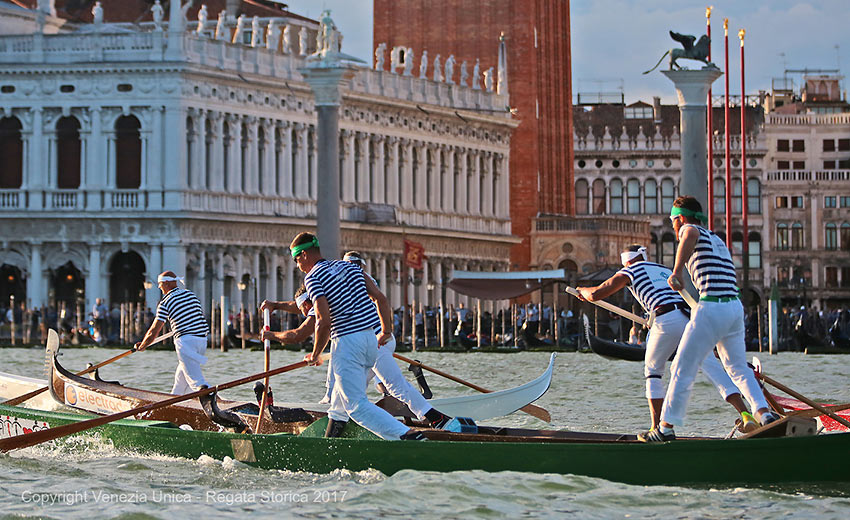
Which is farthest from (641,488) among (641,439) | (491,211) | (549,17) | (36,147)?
(549,17)

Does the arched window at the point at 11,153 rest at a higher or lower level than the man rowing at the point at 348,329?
higher

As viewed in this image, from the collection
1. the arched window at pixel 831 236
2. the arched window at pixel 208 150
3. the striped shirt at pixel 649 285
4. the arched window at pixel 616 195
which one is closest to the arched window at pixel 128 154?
the arched window at pixel 208 150

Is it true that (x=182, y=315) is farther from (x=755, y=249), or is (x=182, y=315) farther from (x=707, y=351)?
(x=755, y=249)

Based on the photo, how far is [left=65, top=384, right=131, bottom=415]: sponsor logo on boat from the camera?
1712 cm

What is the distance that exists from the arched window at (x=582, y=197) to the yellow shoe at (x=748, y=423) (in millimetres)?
74403

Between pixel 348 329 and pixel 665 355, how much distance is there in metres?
2.46

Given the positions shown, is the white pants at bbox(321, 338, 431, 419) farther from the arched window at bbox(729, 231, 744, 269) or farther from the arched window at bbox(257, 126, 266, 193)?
the arched window at bbox(729, 231, 744, 269)

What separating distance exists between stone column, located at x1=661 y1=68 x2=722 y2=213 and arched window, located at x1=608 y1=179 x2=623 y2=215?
53.7 m

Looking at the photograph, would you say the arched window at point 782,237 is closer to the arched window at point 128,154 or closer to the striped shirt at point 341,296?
the arched window at point 128,154

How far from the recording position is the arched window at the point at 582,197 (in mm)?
88250

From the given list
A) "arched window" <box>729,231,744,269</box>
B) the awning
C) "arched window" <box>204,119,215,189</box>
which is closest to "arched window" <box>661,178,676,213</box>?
"arched window" <box>729,231,744,269</box>

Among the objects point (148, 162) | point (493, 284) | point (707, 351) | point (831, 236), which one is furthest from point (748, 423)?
point (831, 236)

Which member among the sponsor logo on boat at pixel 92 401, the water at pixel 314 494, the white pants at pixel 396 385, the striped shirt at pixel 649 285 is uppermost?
the striped shirt at pixel 649 285

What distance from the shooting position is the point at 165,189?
5278cm
